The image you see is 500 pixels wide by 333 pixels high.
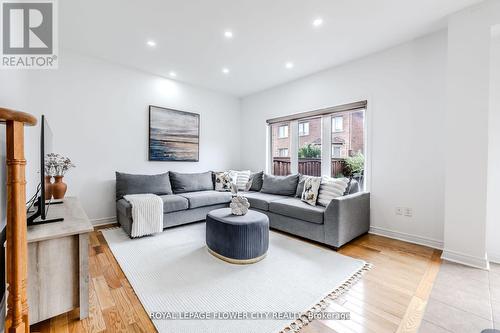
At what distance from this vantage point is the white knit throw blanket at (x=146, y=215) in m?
2.82

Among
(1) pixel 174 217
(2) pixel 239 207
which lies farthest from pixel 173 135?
(2) pixel 239 207

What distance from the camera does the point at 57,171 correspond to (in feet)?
9.28

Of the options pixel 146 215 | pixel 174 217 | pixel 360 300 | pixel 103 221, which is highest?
pixel 146 215

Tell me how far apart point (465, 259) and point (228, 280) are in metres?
2.45

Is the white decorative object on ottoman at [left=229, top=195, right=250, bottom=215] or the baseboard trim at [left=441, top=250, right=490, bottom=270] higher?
the white decorative object on ottoman at [left=229, top=195, right=250, bottom=215]


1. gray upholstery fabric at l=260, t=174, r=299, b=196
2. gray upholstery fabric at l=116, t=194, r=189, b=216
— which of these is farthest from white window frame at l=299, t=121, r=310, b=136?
gray upholstery fabric at l=116, t=194, r=189, b=216

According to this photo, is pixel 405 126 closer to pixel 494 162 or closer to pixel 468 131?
pixel 468 131

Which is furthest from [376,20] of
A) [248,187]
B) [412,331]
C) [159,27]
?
[248,187]

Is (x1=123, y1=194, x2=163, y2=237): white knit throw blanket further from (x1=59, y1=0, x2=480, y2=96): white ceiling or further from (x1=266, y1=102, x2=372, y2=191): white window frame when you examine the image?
(x1=266, y1=102, x2=372, y2=191): white window frame

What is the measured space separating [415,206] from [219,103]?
13.2 ft

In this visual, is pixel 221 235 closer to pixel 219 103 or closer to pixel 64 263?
pixel 64 263

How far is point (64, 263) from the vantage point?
55.4 inches

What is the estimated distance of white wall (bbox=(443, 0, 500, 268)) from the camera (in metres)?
2.17

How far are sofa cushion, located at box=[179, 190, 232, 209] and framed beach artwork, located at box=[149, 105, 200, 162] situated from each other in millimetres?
895
